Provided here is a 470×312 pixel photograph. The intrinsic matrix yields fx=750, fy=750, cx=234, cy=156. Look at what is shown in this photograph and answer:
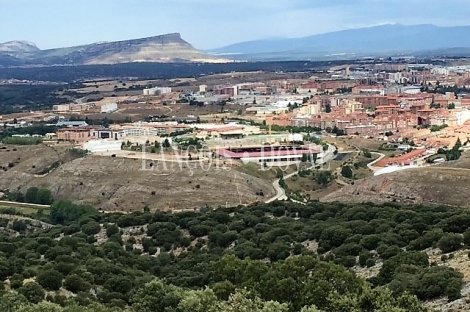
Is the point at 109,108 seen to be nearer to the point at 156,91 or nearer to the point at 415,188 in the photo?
the point at 156,91

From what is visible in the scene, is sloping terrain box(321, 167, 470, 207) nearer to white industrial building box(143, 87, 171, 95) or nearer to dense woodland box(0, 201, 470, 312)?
dense woodland box(0, 201, 470, 312)

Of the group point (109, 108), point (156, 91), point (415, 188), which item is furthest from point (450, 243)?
point (156, 91)

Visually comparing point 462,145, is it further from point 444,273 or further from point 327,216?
point 444,273

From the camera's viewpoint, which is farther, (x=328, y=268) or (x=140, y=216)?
(x=140, y=216)

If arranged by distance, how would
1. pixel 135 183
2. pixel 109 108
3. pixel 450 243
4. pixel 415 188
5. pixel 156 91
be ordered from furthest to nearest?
1. pixel 156 91
2. pixel 109 108
3. pixel 135 183
4. pixel 415 188
5. pixel 450 243

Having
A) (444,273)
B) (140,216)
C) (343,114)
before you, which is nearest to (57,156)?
(140,216)
